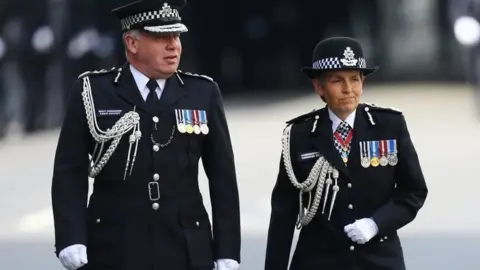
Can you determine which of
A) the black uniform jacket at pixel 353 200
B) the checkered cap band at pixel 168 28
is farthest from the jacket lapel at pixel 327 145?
the checkered cap band at pixel 168 28

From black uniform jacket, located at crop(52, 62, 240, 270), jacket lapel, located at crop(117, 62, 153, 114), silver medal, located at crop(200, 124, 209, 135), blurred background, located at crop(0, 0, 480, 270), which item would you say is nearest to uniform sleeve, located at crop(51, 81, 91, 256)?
black uniform jacket, located at crop(52, 62, 240, 270)

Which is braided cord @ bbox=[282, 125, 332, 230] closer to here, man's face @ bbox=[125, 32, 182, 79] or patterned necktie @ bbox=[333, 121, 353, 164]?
patterned necktie @ bbox=[333, 121, 353, 164]

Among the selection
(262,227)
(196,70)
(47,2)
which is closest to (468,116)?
(47,2)

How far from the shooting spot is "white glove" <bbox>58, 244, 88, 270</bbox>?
18.2ft

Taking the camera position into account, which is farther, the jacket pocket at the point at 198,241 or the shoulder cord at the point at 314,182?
the shoulder cord at the point at 314,182

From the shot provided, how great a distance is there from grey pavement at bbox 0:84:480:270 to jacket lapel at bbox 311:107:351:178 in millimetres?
3416

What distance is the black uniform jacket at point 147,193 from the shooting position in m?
5.70

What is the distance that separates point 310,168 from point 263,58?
27078 mm

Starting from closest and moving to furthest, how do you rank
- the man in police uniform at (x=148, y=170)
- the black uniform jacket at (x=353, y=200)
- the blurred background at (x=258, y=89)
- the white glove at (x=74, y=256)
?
the white glove at (x=74, y=256)
the man in police uniform at (x=148, y=170)
the black uniform jacket at (x=353, y=200)
the blurred background at (x=258, y=89)

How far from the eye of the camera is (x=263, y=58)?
1294 inches

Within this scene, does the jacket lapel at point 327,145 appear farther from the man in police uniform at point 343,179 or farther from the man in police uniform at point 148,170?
the man in police uniform at point 148,170

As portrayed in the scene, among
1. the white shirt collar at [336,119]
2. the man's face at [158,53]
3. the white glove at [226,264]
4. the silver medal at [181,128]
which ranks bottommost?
the white glove at [226,264]

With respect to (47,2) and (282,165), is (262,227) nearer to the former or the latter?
(282,165)

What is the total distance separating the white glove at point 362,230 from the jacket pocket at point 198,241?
51 centimetres
